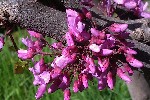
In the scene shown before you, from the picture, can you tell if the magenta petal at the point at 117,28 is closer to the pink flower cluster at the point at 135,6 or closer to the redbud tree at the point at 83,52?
the redbud tree at the point at 83,52

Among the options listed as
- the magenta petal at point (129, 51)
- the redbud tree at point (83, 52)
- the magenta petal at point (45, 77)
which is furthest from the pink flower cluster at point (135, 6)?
the magenta petal at point (45, 77)

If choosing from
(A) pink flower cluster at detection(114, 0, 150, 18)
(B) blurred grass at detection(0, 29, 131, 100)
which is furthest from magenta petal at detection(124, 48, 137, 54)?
(B) blurred grass at detection(0, 29, 131, 100)

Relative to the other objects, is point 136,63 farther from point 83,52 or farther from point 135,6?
point 135,6

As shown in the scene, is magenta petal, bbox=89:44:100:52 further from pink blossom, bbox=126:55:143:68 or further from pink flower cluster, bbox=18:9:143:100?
pink blossom, bbox=126:55:143:68

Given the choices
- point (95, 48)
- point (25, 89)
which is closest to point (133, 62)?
point (95, 48)

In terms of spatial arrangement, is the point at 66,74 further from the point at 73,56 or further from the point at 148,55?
the point at 148,55

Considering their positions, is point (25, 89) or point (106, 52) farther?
point (25, 89)

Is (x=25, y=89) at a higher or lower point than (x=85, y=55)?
lower

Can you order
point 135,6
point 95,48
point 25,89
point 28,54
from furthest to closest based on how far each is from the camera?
point 25,89 → point 135,6 → point 28,54 → point 95,48
